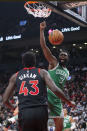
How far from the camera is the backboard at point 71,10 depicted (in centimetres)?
786

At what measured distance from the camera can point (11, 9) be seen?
23828 millimetres

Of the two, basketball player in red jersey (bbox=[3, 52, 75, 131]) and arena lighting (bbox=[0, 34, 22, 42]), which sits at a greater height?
basketball player in red jersey (bbox=[3, 52, 75, 131])

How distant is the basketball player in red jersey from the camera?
3604mm

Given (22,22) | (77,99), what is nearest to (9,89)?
(77,99)

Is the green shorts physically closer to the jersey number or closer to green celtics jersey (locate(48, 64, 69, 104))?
green celtics jersey (locate(48, 64, 69, 104))

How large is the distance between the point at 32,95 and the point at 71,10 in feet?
20.1

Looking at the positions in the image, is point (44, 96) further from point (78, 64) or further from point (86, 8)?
point (78, 64)

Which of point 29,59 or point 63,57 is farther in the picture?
point 63,57

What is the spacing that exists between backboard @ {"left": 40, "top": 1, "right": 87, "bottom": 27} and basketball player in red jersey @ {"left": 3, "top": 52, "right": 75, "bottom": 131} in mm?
3951

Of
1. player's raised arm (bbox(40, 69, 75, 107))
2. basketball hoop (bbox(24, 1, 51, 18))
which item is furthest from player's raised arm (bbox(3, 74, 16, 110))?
basketball hoop (bbox(24, 1, 51, 18))

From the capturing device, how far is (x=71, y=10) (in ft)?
30.6

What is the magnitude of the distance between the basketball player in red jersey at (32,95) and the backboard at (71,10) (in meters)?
3.95

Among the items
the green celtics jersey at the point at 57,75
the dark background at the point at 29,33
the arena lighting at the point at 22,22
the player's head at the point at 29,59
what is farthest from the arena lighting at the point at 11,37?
the player's head at the point at 29,59

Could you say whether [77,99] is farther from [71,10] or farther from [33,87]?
[33,87]
